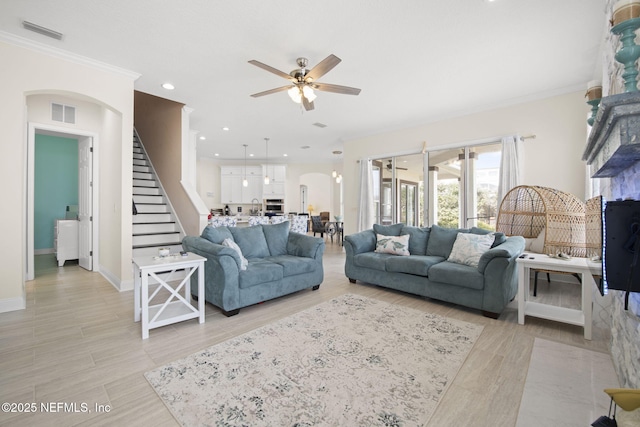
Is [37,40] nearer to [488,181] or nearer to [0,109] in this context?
[0,109]

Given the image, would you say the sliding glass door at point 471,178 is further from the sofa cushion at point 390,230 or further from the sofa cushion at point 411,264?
the sofa cushion at point 411,264

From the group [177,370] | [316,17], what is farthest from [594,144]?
[177,370]

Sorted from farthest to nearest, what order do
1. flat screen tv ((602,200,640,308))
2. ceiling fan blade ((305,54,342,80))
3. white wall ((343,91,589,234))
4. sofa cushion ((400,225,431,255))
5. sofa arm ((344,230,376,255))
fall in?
sofa arm ((344,230,376,255)) < sofa cushion ((400,225,431,255)) < white wall ((343,91,589,234)) < ceiling fan blade ((305,54,342,80)) < flat screen tv ((602,200,640,308))

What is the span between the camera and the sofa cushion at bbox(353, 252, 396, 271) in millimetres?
3931

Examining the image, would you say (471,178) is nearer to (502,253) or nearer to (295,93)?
(502,253)

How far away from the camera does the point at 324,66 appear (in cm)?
280

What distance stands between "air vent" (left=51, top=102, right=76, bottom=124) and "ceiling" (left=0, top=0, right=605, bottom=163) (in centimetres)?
152

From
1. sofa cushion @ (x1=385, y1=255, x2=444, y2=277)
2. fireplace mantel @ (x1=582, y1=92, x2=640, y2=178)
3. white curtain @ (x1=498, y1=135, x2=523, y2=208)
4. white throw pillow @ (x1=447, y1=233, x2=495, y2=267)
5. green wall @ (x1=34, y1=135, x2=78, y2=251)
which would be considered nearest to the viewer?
fireplace mantel @ (x1=582, y1=92, x2=640, y2=178)

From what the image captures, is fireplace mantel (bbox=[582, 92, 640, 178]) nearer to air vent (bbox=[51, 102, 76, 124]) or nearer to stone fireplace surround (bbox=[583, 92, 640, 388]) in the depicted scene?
stone fireplace surround (bbox=[583, 92, 640, 388])

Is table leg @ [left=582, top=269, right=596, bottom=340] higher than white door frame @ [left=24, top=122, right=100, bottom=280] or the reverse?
the reverse

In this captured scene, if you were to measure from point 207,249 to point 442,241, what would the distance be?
3.15m

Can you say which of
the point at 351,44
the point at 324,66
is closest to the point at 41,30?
the point at 324,66

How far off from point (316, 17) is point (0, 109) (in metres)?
3.53

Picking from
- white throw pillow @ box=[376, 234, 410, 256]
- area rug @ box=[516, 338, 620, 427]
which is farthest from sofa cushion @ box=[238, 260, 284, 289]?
area rug @ box=[516, 338, 620, 427]
